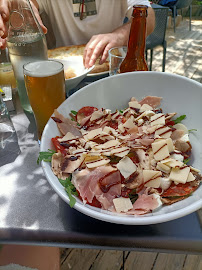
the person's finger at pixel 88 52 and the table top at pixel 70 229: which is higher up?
the person's finger at pixel 88 52

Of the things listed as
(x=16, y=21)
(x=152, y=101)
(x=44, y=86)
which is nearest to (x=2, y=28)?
(x=16, y=21)

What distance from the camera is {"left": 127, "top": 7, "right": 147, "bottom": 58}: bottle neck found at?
2.93 feet

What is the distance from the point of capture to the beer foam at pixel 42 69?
2.75ft

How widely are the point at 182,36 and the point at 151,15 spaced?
153 inches

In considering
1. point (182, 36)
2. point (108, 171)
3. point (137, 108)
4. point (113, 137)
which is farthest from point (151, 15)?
point (182, 36)

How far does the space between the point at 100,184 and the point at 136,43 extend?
56cm

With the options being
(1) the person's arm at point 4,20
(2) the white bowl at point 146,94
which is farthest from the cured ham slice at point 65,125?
(1) the person's arm at point 4,20

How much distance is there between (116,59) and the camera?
3.59 ft

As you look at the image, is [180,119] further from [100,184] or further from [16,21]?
[16,21]

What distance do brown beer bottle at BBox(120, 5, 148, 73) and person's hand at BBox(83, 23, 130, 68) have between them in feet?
0.72

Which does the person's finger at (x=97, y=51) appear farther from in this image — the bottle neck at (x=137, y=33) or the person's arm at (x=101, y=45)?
the bottle neck at (x=137, y=33)

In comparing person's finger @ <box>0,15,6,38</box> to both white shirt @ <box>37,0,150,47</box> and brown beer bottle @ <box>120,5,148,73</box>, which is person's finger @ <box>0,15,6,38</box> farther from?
white shirt @ <box>37,0,150,47</box>

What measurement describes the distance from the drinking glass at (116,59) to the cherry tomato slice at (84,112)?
0.89 ft

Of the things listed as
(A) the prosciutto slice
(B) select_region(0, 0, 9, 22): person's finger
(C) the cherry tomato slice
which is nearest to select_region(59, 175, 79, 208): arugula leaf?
(A) the prosciutto slice
